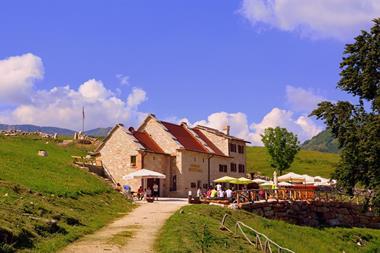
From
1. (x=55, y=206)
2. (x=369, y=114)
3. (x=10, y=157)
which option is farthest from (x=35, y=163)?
(x=369, y=114)

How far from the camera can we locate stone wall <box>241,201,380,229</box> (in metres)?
42.5

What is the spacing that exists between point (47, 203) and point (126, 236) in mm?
6408

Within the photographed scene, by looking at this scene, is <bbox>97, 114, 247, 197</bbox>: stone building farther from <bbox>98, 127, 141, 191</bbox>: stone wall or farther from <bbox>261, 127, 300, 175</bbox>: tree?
<bbox>261, 127, 300, 175</bbox>: tree

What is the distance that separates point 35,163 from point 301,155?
93748mm

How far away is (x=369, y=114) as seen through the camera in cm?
3244

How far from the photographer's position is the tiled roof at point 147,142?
54.1 meters

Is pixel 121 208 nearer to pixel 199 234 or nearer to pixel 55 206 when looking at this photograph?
pixel 55 206

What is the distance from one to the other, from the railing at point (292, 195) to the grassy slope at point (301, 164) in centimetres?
3991

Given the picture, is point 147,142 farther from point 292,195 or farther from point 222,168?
point 292,195

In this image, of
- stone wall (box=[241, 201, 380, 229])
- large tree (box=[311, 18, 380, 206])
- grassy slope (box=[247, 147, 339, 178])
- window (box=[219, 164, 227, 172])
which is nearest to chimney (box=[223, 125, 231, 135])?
window (box=[219, 164, 227, 172])

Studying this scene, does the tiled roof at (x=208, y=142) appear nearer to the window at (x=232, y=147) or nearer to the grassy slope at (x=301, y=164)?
the window at (x=232, y=147)

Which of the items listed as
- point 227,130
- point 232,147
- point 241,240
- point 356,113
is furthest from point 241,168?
point 241,240

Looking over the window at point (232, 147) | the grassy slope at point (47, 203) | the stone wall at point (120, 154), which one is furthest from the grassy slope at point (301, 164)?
the grassy slope at point (47, 203)

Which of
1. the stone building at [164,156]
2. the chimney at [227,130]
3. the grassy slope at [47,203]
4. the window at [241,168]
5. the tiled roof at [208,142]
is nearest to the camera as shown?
the grassy slope at [47,203]
